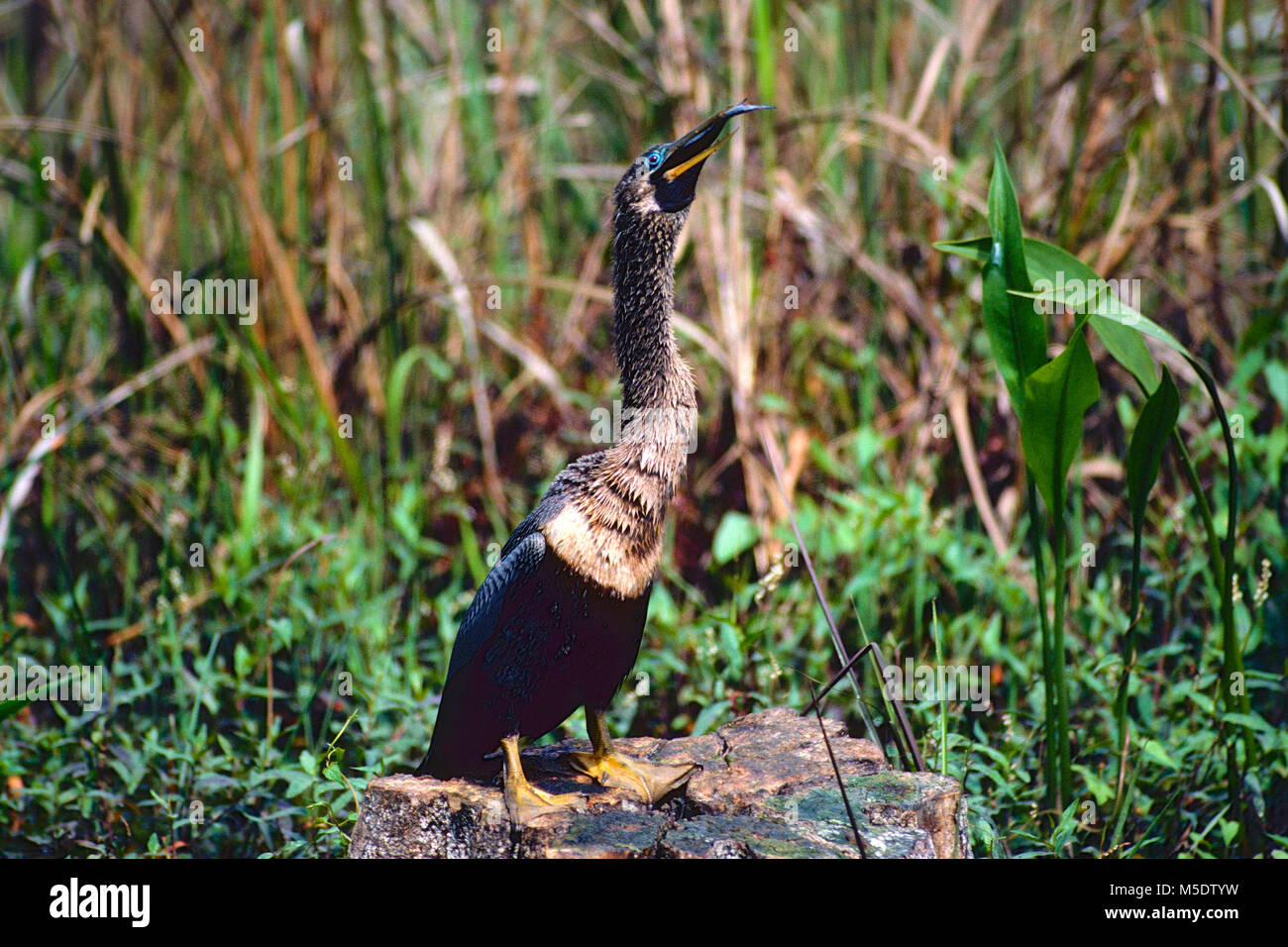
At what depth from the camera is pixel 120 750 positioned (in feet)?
10.5

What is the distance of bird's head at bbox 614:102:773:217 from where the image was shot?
2363 millimetres

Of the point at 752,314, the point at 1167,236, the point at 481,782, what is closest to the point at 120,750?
the point at 481,782

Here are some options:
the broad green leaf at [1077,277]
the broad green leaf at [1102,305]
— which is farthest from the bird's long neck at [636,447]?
the broad green leaf at [1102,305]

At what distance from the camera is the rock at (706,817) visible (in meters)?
2.21

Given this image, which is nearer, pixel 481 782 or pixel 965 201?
pixel 481 782

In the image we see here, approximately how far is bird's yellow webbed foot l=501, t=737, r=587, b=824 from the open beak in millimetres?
1165

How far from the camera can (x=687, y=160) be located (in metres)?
2.38

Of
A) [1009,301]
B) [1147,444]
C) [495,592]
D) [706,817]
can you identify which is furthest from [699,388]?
[706,817]

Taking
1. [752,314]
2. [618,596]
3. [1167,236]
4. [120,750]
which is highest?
[1167,236]

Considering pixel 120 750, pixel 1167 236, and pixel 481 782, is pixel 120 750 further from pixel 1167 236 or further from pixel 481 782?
pixel 1167 236

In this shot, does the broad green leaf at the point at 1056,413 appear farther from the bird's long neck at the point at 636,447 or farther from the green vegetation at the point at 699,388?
the bird's long neck at the point at 636,447

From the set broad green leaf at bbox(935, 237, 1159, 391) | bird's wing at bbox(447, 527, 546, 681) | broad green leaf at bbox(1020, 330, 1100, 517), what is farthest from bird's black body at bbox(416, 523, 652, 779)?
broad green leaf at bbox(935, 237, 1159, 391)

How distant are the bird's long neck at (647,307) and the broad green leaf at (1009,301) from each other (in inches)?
27.6

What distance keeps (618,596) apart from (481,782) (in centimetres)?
50
